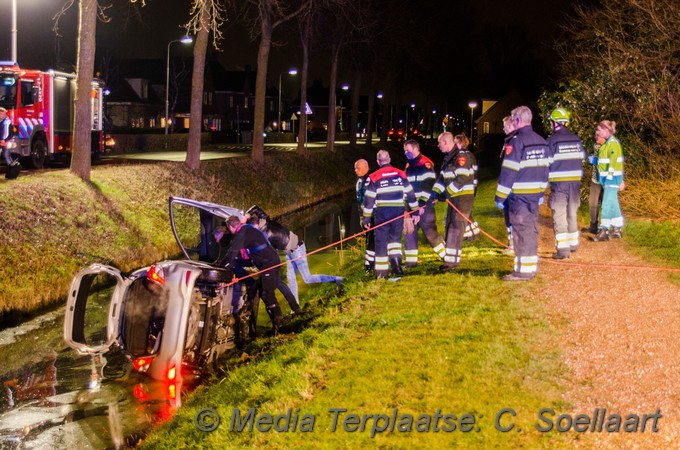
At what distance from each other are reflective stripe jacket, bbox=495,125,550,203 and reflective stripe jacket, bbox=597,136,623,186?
10.8 ft

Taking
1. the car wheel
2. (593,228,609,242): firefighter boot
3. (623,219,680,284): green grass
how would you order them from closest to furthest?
(623,219,680,284): green grass
(593,228,609,242): firefighter boot
the car wheel

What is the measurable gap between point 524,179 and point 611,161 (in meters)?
3.50

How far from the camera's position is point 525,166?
9.73m

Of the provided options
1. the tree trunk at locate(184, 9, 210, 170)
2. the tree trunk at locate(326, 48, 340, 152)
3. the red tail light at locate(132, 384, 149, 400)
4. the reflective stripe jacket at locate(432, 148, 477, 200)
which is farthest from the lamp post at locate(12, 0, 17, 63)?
the tree trunk at locate(326, 48, 340, 152)

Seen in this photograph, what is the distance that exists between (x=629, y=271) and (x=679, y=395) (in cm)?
481

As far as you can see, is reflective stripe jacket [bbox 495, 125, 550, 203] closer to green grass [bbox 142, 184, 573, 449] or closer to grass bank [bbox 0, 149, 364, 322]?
green grass [bbox 142, 184, 573, 449]

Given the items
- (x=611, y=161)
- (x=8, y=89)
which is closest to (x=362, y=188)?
(x=611, y=161)

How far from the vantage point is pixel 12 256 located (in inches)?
523

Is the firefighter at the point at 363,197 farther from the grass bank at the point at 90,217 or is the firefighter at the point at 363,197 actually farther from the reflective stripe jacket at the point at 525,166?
the grass bank at the point at 90,217

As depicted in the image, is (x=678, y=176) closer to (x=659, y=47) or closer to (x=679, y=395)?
(x=659, y=47)

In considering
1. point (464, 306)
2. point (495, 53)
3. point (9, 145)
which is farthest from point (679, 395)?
point (495, 53)

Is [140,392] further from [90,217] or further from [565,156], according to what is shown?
[90,217]

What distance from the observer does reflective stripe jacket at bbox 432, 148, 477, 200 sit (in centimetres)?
1105

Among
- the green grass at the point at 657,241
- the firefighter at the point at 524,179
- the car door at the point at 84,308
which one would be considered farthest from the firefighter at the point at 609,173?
the car door at the point at 84,308
